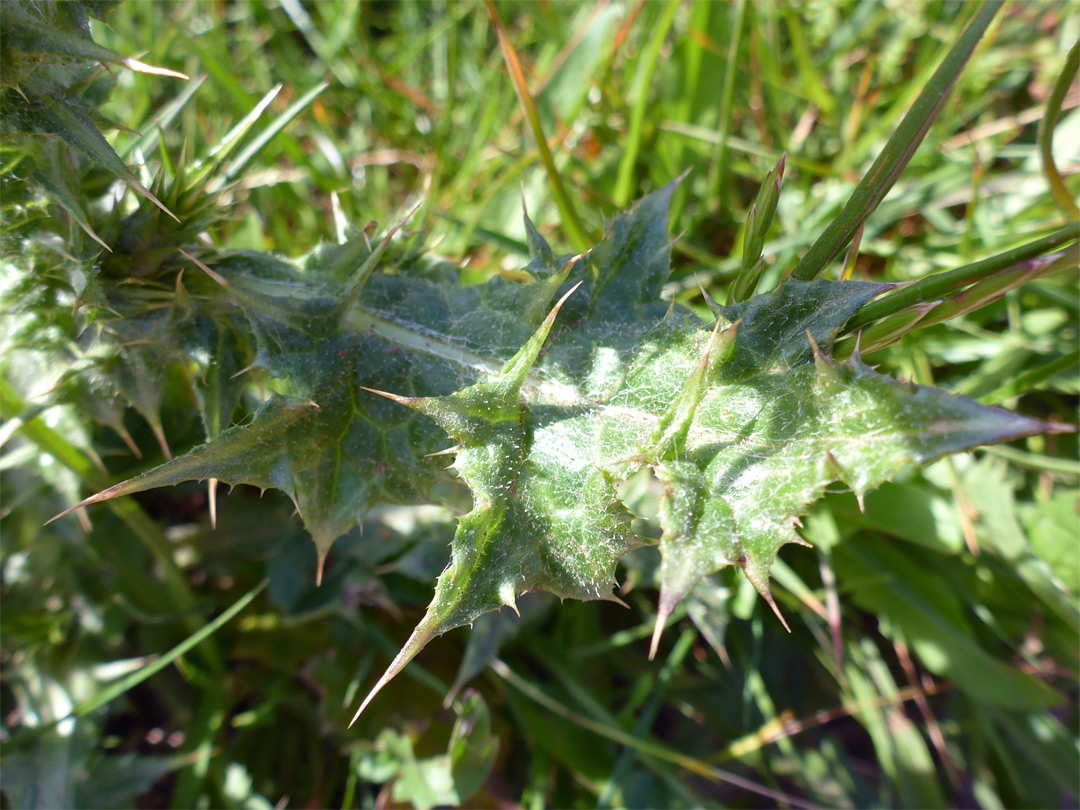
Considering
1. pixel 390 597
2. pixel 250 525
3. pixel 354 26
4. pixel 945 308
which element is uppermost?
pixel 354 26

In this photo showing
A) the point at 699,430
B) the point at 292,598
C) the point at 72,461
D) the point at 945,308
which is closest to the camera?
the point at 945,308

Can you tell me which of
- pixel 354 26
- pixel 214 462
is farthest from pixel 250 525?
pixel 354 26

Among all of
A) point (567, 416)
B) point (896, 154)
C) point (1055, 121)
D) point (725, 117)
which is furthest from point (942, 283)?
point (725, 117)

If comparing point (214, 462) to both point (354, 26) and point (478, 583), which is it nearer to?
point (478, 583)

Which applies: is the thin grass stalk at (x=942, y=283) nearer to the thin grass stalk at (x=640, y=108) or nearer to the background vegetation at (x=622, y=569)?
the background vegetation at (x=622, y=569)

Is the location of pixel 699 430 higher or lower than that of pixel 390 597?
higher

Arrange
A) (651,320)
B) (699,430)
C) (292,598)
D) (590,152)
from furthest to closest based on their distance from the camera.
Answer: (590,152) < (292,598) < (651,320) < (699,430)

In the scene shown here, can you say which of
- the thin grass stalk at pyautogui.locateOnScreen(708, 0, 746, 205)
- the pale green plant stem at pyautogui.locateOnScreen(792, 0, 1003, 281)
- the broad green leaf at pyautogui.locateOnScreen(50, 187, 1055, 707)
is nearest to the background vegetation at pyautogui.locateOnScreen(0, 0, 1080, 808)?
the thin grass stalk at pyautogui.locateOnScreen(708, 0, 746, 205)

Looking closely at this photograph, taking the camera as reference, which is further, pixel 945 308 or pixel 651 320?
pixel 651 320

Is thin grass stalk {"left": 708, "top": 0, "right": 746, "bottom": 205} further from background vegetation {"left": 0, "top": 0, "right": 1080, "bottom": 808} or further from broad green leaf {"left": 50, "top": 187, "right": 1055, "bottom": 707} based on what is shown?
broad green leaf {"left": 50, "top": 187, "right": 1055, "bottom": 707}
